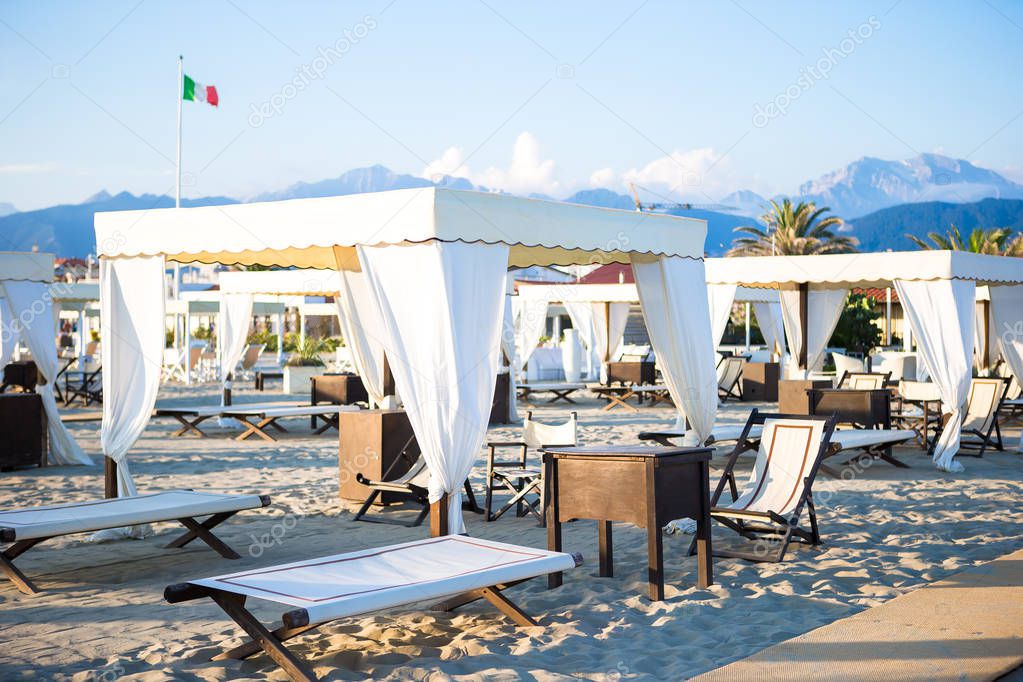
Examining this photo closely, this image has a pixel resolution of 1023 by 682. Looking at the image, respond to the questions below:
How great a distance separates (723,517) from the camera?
625cm

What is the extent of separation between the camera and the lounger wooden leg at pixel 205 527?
625 centimetres

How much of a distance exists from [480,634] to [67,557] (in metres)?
3.15

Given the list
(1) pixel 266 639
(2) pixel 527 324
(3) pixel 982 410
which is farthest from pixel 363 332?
(2) pixel 527 324

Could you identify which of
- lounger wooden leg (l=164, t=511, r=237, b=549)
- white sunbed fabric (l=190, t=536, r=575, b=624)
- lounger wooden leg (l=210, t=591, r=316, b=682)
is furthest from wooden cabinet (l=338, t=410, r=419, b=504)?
lounger wooden leg (l=210, t=591, r=316, b=682)

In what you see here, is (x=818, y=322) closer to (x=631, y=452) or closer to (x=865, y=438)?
(x=865, y=438)

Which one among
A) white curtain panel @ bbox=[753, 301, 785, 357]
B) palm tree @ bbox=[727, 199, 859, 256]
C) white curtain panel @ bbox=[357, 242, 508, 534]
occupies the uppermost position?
palm tree @ bbox=[727, 199, 859, 256]

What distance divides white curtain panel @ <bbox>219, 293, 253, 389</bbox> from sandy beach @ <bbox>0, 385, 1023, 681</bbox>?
5.85 m

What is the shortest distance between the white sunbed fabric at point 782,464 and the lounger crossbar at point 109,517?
10.2 ft

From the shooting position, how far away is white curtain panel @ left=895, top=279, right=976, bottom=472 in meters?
10.5

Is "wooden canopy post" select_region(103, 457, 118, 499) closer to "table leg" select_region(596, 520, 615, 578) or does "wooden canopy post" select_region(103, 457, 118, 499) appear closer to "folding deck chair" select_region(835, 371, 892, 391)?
"table leg" select_region(596, 520, 615, 578)

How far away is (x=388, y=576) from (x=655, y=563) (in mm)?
1539

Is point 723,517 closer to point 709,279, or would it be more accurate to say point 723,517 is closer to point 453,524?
point 453,524

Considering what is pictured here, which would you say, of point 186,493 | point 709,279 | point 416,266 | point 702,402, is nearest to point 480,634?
point 416,266

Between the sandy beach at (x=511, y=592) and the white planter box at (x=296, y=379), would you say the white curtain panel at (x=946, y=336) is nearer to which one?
the sandy beach at (x=511, y=592)
